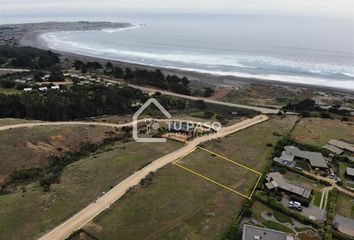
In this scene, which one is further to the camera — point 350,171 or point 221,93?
point 221,93

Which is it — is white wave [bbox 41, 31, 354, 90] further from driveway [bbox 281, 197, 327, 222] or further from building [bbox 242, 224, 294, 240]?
building [bbox 242, 224, 294, 240]

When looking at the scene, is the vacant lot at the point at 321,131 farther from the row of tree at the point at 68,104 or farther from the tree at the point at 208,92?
the row of tree at the point at 68,104

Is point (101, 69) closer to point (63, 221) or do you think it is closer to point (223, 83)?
point (223, 83)

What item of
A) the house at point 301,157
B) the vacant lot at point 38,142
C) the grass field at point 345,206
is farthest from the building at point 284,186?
the vacant lot at point 38,142

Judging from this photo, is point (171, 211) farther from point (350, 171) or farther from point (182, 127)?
point (350, 171)

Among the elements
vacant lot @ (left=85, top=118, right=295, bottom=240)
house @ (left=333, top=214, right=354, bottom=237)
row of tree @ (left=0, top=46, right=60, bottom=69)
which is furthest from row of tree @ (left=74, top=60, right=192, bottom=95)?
house @ (left=333, top=214, right=354, bottom=237)

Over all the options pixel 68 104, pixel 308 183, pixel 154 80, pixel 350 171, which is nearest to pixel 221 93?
pixel 154 80
